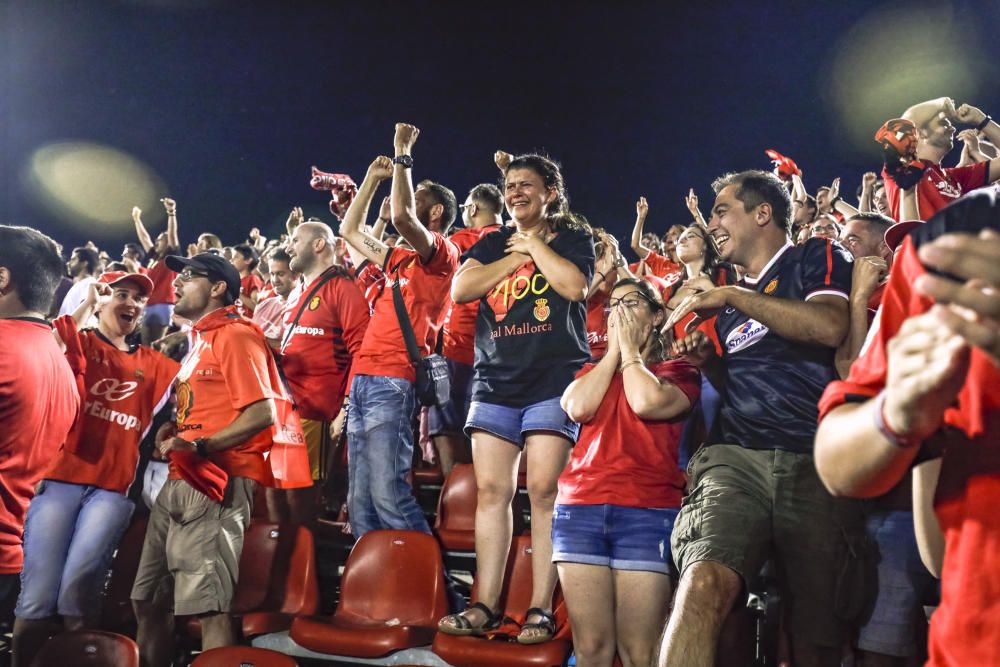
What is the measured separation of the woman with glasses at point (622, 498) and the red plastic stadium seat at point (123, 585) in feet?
8.98

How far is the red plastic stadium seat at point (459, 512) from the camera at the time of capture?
16.0 ft

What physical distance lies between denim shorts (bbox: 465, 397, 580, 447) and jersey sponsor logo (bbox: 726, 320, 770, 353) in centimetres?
88

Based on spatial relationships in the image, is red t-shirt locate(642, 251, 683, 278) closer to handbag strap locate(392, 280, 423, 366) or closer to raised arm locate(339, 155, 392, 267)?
raised arm locate(339, 155, 392, 267)

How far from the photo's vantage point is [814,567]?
9.82 ft

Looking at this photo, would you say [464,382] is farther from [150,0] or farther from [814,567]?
[150,0]

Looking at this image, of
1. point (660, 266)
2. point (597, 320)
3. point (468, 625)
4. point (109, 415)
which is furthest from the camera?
point (660, 266)

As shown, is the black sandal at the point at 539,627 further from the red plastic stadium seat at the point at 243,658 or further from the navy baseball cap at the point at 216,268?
the navy baseball cap at the point at 216,268

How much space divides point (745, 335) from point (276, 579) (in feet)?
9.32

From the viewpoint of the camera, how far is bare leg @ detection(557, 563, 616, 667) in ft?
11.4

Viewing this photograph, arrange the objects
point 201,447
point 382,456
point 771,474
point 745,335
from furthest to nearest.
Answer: point 382,456, point 201,447, point 745,335, point 771,474

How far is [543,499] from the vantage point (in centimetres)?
397

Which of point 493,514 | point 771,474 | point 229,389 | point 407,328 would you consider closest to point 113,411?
point 229,389

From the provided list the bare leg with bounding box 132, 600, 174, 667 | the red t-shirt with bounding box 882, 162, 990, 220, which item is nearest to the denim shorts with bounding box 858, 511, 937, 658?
the red t-shirt with bounding box 882, 162, 990, 220

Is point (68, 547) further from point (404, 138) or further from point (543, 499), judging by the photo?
point (404, 138)
